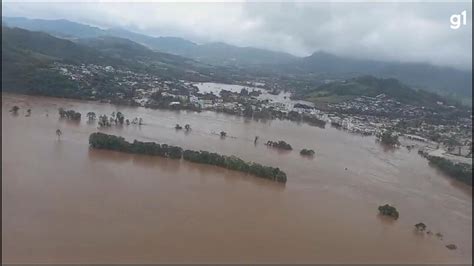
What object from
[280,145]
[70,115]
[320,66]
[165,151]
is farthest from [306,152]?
[320,66]

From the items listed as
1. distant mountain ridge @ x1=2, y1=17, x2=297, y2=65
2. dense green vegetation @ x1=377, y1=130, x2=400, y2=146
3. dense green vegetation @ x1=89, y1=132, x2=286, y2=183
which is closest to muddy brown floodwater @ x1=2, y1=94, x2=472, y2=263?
dense green vegetation @ x1=89, y1=132, x2=286, y2=183

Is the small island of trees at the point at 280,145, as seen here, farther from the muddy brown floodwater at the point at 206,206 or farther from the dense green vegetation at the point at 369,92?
the dense green vegetation at the point at 369,92

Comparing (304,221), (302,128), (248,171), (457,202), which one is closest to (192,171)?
(248,171)

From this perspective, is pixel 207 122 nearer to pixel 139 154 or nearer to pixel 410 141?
pixel 139 154

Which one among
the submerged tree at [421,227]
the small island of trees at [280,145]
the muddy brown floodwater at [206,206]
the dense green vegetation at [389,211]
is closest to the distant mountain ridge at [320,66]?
the small island of trees at [280,145]

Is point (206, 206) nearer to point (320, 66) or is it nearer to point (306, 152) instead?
point (306, 152)

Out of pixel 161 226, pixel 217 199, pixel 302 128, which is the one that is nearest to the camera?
pixel 161 226
